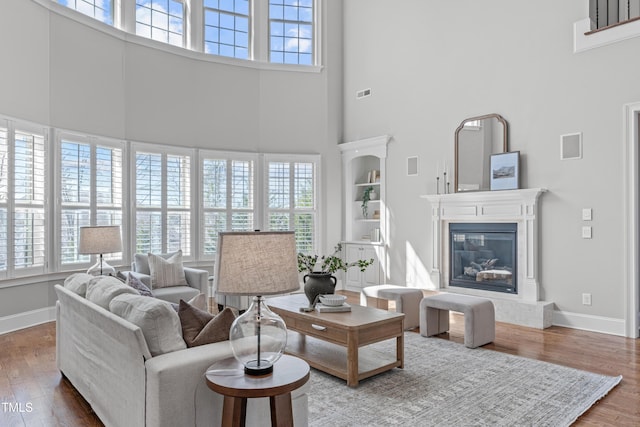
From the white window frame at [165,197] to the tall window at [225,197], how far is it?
0.54 ft

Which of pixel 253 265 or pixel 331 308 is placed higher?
pixel 253 265

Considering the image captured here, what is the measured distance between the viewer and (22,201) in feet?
17.4

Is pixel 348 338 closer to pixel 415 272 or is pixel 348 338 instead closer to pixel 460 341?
pixel 460 341

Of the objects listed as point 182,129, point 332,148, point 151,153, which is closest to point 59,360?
point 151,153

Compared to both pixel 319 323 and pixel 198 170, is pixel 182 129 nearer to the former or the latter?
pixel 198 170

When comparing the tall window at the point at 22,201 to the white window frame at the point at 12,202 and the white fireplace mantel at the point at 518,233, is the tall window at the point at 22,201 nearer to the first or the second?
the white window frame at the point at 12,202

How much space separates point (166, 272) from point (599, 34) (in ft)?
19.0

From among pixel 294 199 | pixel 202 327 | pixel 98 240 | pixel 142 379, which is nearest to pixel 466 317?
pixel 202 327

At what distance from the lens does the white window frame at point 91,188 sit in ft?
18.9

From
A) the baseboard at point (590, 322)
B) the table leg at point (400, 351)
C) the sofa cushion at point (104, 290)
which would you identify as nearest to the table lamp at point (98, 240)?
the sofa cushion at point (104, 290)

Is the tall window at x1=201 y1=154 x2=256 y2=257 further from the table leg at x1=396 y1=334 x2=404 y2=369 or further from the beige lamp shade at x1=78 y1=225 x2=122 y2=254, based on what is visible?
the table leg at x1=396 y1=334 x2=404 y2=369

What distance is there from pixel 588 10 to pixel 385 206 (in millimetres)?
3795

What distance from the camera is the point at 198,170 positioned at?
7.35 m

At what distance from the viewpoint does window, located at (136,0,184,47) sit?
684cm
